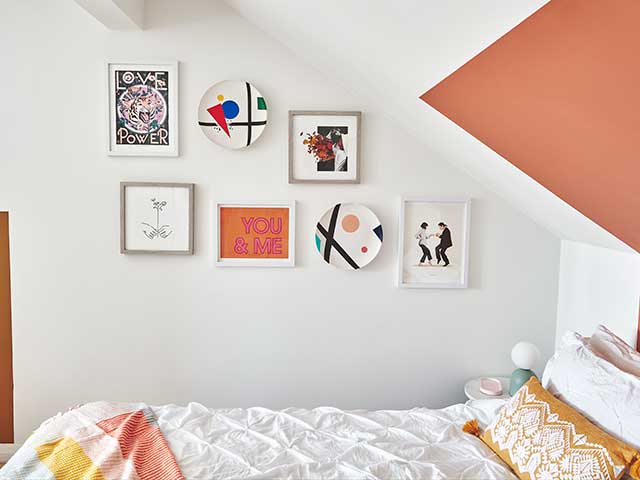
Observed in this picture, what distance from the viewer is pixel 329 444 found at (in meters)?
1.80

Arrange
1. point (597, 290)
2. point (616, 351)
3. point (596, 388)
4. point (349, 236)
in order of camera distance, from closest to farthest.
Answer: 1. point (596, 388)
2. point (616, 351)
3. point (597, 290)
4. point (349, 236)

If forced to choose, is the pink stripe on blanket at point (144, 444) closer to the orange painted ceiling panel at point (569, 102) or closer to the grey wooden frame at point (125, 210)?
the grey wooden frame at point (125, 210)

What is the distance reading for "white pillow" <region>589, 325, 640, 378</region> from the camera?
1627 millimetres

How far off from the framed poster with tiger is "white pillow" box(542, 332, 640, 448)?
1971mm

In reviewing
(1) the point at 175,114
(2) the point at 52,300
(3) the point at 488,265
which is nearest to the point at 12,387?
(2) the point at 52,300

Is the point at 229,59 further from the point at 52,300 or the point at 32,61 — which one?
the point at 52,300

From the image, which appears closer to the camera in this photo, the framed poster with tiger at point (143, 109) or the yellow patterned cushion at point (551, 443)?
the yellow patterned cushion at point (551, 443)

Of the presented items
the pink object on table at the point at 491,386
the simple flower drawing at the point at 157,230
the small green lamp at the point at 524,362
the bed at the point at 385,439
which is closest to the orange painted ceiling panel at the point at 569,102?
the bed at the point at 385,439

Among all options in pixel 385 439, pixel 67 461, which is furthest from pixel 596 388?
pixel 67 461

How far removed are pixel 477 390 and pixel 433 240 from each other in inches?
30.3

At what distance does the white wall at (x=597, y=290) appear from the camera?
198 centimetres

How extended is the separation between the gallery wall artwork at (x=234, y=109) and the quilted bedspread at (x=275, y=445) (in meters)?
1.34

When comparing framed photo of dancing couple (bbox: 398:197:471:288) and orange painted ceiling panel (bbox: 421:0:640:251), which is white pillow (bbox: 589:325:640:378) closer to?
orange painted ceiling panel (bbox: 421:0:640:251)

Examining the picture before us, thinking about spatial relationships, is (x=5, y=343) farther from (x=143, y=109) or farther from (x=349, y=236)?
(x=349, y=236)
